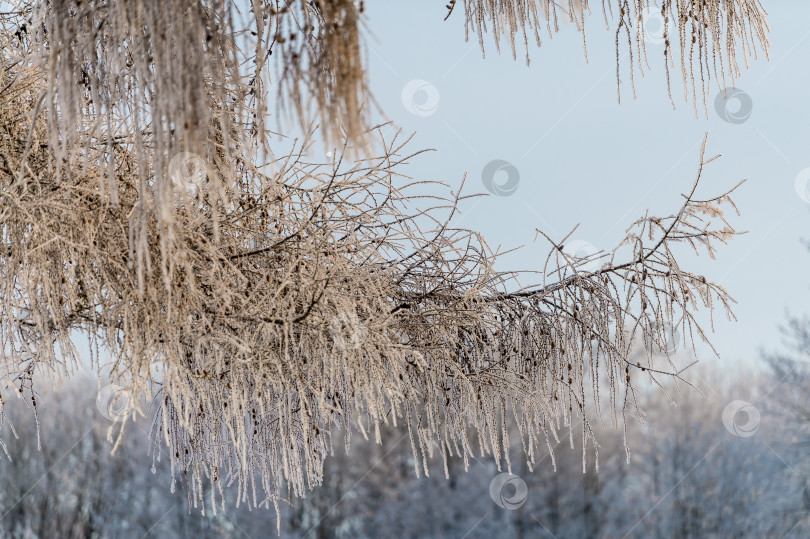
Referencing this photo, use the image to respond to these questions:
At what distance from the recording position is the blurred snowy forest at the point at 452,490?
1370 centimetres

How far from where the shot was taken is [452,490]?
1369 centimetres

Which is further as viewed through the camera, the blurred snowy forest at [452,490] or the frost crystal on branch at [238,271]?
the blurred snowy forest at [452,490]

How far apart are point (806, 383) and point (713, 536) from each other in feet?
11.1

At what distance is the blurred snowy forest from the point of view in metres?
13.7

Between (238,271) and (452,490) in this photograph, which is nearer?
(238,271)

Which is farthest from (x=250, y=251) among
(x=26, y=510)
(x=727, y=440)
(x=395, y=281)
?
(x=727, y=440)

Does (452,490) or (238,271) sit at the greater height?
(452,490)

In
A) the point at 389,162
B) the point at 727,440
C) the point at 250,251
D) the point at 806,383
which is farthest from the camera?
the point at 727,440

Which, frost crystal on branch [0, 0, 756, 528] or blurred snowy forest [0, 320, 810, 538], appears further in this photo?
blurred snowy forest [0, 320, 810, 538]

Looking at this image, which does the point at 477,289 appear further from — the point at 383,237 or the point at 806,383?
the point at 806,383

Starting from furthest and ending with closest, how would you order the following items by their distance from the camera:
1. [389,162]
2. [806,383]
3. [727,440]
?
[727,440], [806,383], [389,162]

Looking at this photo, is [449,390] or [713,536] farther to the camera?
[713,536]

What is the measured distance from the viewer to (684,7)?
2.71 meters

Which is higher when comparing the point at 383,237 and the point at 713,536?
the point at 383,237
